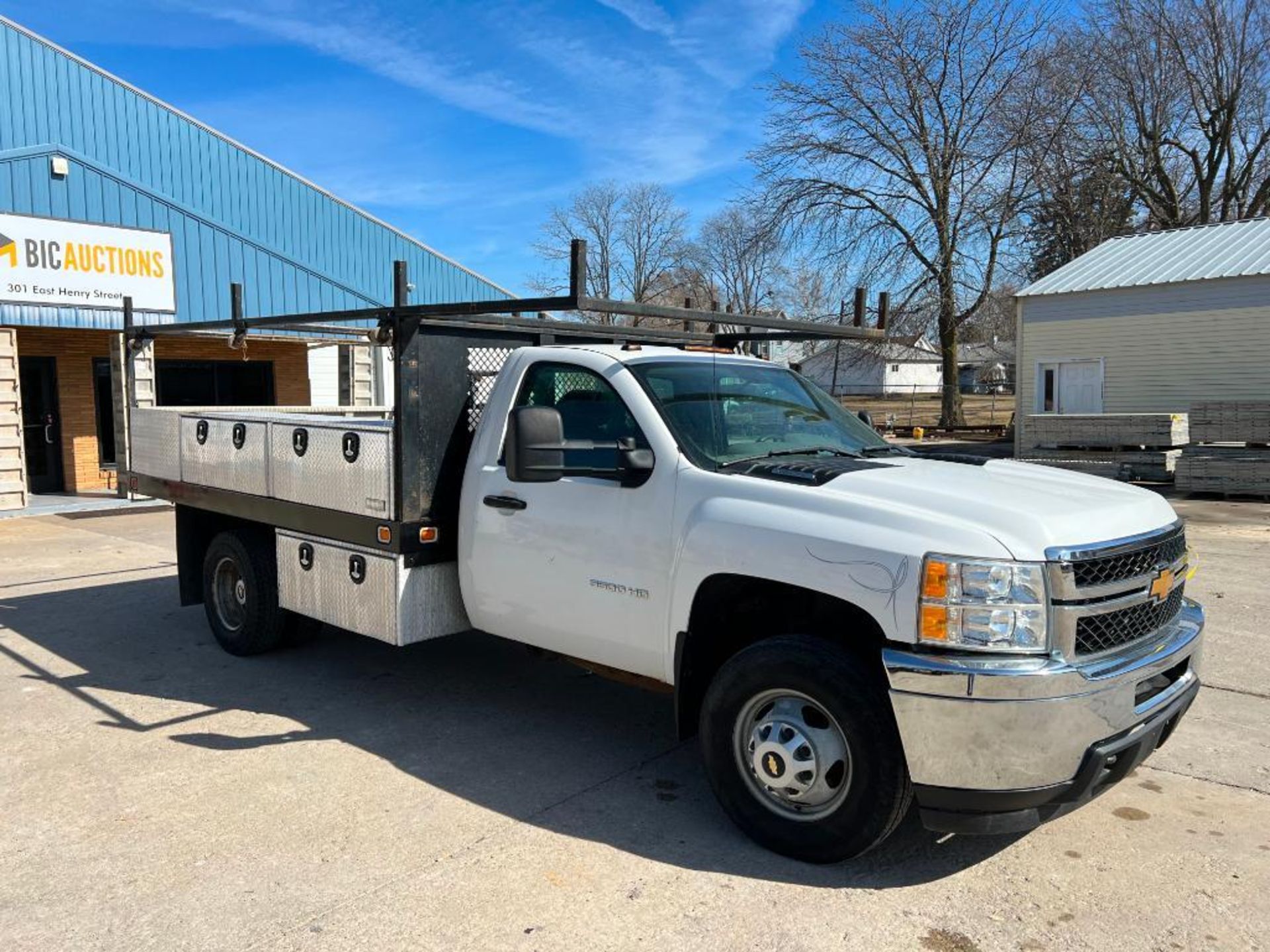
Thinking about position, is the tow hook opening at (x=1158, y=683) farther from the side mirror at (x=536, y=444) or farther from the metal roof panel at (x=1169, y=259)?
the metal roof panel at (x=1169, y=259)

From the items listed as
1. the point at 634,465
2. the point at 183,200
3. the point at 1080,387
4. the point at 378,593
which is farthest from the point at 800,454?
the point at 1080,387

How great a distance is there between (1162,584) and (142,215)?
1642cm

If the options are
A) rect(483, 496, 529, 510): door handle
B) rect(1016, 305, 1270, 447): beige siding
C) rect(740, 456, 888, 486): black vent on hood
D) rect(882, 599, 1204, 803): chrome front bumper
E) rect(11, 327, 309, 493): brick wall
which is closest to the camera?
rect(882, 599, 1204, 803): chrome front bumper

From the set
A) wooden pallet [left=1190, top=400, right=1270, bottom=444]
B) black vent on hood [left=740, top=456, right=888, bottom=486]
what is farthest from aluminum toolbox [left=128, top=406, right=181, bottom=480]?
wooden pallet [left=1190, top=400, right=1270, bottom=444]

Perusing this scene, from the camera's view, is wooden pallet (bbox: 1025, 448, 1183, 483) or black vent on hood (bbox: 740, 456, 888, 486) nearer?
black vent on hood (bbox: 740, 456, 888, 486)

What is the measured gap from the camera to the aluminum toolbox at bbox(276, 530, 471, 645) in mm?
4961

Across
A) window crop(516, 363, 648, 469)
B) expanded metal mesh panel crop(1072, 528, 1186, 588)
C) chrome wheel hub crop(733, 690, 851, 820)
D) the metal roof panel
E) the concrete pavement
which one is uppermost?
the metal roof panel

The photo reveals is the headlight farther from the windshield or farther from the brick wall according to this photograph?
the brick wall

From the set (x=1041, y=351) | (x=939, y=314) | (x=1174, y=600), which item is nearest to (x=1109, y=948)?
(x=1174, y=600)

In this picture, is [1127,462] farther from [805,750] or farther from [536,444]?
[536,444]

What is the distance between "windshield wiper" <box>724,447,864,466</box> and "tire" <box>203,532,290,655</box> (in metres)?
3.69

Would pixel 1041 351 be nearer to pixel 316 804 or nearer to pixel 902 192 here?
pixel 902 192

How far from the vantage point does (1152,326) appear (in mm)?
22875

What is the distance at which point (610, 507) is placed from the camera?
426cm
